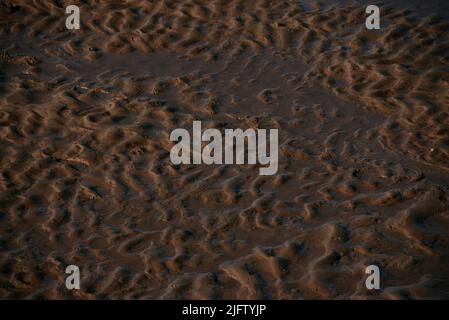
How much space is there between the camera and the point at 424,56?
676 cm

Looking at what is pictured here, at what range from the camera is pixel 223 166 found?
5.54 metres

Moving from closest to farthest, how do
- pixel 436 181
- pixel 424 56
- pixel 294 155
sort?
pixel 436 181
pixel 294 155
pixel 424 56

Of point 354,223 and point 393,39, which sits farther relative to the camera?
point 393,39

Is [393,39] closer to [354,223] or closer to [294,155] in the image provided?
[294,155]

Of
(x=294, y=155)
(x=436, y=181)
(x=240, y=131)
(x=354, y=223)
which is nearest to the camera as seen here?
(x=354, y=223)

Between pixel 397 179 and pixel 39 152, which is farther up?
pixel 39 152

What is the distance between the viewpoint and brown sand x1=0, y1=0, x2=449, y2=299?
175 inches

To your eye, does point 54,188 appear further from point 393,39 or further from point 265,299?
point 393,39

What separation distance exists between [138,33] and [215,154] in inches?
113

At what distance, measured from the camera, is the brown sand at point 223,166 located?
14.6ft

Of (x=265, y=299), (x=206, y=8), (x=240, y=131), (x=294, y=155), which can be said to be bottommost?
(x=265, y=299)

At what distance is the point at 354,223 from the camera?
4707mm

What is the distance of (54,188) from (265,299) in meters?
2.56

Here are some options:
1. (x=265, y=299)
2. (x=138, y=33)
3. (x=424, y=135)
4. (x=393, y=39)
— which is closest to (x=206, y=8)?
(x=138, y=33)
